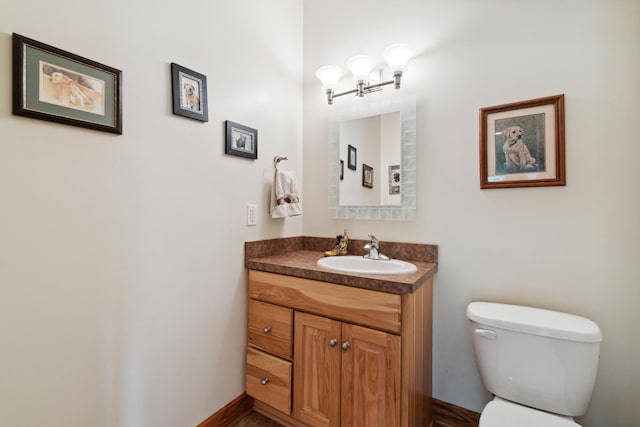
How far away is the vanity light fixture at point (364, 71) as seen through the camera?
1.55 meters

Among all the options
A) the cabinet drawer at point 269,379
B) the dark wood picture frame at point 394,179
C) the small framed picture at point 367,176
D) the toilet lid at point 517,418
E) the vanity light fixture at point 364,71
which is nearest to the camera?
the toilet lid at point 517,418

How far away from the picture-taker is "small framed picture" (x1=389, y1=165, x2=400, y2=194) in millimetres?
1675

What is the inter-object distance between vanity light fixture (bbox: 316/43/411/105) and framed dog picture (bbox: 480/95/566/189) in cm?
50

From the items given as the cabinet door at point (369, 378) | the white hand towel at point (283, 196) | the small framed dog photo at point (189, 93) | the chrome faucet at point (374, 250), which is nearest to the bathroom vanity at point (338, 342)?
the cabinet door at point (369, 378)

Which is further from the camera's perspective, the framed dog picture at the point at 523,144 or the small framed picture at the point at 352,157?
the small framed picture at the point at 352,157

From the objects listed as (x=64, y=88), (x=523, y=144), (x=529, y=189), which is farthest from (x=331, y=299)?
(x=64, y=88)

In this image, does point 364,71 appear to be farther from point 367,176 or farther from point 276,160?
point 276,160

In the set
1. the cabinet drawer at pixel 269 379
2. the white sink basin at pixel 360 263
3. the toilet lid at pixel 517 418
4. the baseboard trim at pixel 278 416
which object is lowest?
the baseboard trim at pixel 278 416

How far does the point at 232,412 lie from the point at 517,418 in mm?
1330

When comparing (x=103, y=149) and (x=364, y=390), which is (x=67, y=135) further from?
(x=364, y=390)

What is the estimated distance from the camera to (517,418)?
3.32 feet

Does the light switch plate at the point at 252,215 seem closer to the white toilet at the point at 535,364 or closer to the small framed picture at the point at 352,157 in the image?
the small framed picture at the point at 352,157

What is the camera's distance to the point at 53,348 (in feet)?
3.09

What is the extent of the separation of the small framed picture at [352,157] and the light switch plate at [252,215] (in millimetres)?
671
